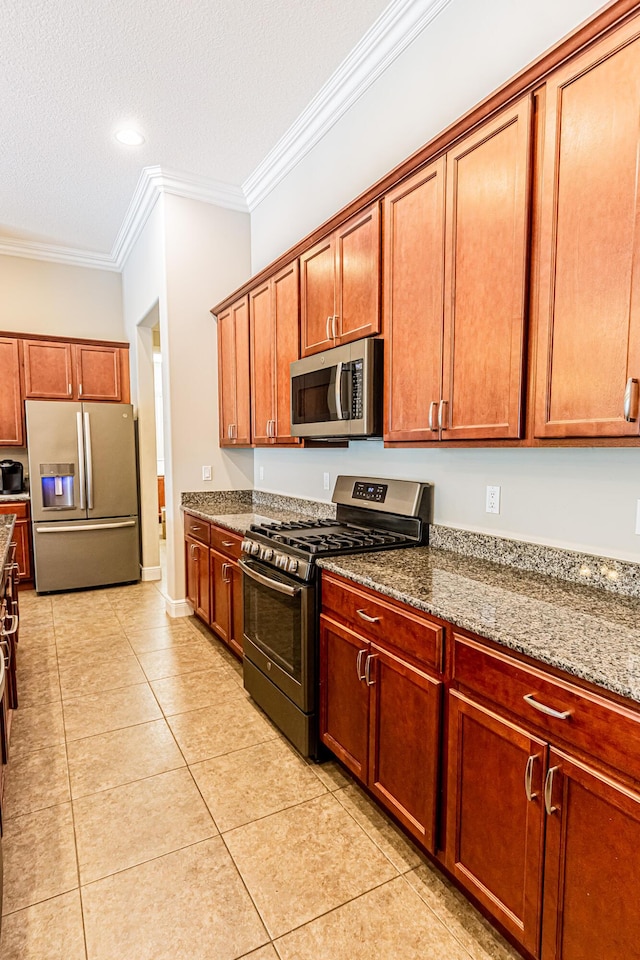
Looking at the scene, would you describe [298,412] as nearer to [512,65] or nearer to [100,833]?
[512,65]

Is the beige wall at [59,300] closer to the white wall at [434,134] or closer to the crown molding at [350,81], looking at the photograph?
the crown molding at [350,81]

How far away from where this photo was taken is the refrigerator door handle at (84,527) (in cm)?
458

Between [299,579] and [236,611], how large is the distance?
3.52 ft

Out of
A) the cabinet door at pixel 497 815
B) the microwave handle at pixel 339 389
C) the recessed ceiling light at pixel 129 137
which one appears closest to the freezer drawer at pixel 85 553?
the recessed ceiling light at pixel 129 137

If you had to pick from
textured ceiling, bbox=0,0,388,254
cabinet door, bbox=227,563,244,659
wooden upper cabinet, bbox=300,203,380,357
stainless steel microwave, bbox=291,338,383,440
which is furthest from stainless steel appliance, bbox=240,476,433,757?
textured ceiling, bbox=0,0,388,254

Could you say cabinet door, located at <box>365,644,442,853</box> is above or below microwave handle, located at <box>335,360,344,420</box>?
below

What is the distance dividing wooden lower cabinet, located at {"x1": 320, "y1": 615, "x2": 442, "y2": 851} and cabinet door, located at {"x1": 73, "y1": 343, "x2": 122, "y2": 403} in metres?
4.06

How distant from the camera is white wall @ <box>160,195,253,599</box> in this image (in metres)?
3.89

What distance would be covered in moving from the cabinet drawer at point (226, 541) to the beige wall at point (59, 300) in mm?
3337

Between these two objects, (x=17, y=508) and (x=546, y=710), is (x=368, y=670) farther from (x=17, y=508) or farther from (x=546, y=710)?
(x=17, y=508)

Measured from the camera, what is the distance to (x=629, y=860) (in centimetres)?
104

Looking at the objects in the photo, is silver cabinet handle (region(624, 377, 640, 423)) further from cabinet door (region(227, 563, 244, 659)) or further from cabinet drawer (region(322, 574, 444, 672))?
cabinet door (region(227, 563, 244, 659))

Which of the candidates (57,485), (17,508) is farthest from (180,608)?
(17,508)

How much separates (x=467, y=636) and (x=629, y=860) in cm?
56
